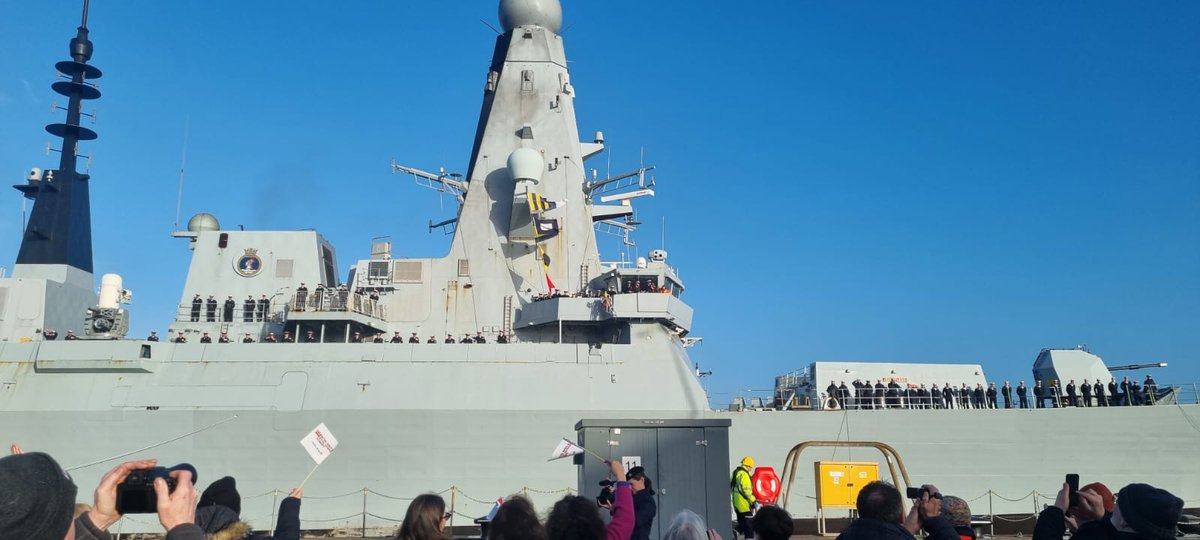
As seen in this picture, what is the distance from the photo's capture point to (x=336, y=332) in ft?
58.5

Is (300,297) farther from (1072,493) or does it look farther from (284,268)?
(1072,493)

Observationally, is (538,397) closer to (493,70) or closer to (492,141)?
(492,141)

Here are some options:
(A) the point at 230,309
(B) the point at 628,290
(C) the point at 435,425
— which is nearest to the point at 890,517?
(C) the point at 435,425

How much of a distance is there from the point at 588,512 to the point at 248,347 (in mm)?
15285

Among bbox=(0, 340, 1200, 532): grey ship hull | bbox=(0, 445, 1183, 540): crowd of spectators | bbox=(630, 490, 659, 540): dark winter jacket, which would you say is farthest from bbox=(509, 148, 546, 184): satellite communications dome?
bbox=(0, 445, 1183, 540): crowd of spectators

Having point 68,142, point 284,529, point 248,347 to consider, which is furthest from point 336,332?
point 284,529

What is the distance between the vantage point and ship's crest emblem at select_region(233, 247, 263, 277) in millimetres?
18625

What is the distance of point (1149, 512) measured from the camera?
3.13 metres

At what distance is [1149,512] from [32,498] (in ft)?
11.9

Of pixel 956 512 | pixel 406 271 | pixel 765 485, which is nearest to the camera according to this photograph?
pixel 956 512

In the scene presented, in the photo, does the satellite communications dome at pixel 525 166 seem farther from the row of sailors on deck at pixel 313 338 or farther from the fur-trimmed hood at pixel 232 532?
the fur-trimmed hood at pixel 232 532

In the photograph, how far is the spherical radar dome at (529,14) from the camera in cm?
2066

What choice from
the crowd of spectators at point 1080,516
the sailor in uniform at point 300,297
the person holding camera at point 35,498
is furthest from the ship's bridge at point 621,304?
the person holding camera at point 35,498

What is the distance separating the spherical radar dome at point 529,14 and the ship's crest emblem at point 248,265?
8.57 metres
